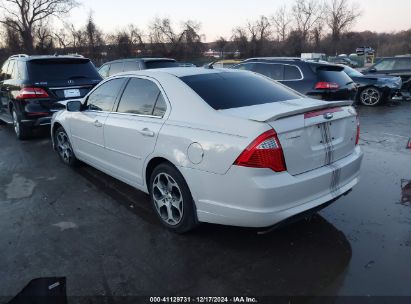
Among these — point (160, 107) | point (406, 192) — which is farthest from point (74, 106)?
point (406, 192)

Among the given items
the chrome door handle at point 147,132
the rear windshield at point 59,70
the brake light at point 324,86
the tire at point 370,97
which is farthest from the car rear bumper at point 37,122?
the tire at point 370,97

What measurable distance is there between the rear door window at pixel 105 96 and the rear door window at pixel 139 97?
0.24 m

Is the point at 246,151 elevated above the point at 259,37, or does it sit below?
below

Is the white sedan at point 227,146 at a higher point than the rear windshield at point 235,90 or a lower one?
lower

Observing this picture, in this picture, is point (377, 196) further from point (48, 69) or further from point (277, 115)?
point (48, 69)

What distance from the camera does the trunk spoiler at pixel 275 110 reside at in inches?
116

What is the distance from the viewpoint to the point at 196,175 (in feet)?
10.4

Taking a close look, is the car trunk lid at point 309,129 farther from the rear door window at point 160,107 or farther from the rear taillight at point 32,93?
the rear taillight at point 32,93

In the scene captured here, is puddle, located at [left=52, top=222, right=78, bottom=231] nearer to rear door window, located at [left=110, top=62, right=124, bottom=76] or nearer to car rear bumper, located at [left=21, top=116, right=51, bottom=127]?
car rear bumper, located at [left=21, top=116, right=51, bottom=127]

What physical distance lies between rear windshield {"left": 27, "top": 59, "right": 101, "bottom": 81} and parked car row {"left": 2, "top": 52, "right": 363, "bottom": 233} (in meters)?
3.00

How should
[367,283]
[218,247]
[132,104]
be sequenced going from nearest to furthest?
[367,283] → [218,247] → [132,104]

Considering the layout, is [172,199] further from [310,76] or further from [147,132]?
[310,76]

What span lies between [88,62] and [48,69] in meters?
0.94

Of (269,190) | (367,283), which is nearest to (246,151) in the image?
(269,190)
